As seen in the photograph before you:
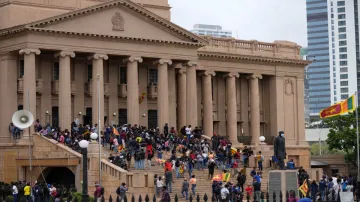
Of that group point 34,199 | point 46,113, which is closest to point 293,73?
point 46,113

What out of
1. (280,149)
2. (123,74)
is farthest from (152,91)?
(280,149)

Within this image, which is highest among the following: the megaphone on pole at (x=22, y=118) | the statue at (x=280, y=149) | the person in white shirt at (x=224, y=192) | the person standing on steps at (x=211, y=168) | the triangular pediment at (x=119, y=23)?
the triangular pediment at (x=119, y=23)

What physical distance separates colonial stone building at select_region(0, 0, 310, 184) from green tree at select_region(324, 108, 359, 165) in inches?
433

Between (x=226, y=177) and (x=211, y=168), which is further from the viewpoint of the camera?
(x=211, y=168)

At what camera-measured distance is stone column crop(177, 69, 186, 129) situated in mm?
78188

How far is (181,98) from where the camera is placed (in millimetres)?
78562

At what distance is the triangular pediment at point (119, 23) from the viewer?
6900 centimetres

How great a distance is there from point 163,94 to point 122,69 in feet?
14.9

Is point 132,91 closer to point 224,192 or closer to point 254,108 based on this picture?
point 254,108

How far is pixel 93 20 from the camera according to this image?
70875mm

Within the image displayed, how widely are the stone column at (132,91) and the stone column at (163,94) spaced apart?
1934 millimetres

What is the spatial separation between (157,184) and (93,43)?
63.8 feet

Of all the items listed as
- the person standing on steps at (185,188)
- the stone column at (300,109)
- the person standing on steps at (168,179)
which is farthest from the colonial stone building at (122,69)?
the person standing on steps at (185,188)

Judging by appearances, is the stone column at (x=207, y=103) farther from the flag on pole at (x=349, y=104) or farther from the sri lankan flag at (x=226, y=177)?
the sri lankan flag at (x=226, y=177)
